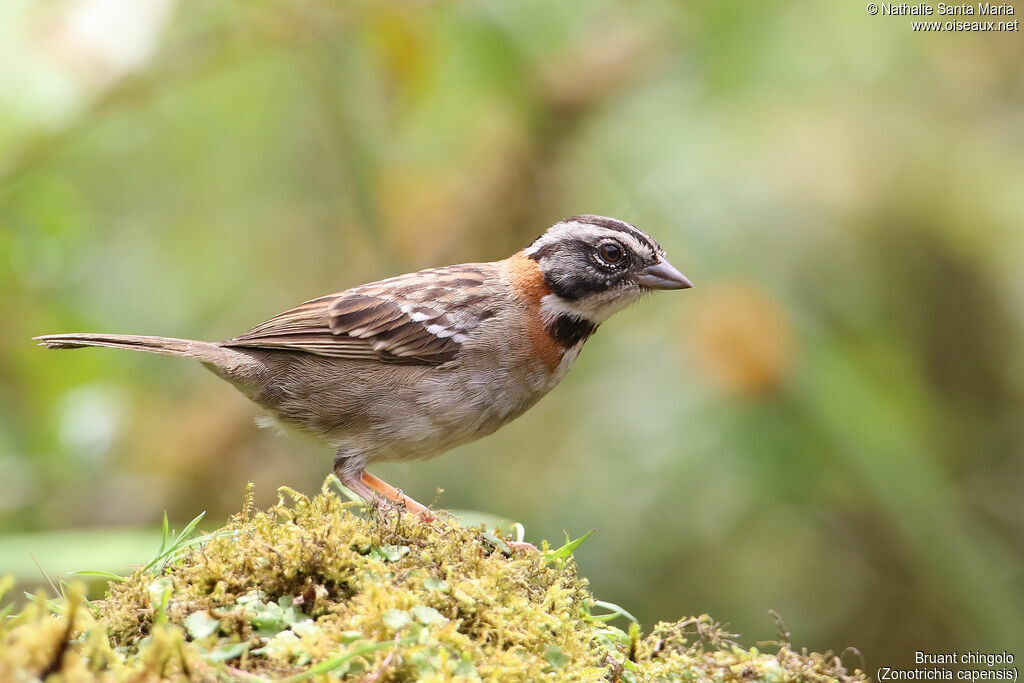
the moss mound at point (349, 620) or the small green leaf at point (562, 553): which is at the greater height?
the small green leaf at point (562, 553)

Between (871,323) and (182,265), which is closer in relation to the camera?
(871,323)

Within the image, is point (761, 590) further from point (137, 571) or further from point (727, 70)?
point (137, 571)

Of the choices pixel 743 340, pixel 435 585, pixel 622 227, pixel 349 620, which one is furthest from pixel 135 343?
pixel 743 340

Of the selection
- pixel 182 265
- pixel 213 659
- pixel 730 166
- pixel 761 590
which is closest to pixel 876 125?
pixel 730 166

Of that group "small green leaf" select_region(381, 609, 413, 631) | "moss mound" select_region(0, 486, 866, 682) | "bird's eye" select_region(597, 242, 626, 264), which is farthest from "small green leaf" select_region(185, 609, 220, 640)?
"bird's eye" select_region(597, 242, 626, 264)

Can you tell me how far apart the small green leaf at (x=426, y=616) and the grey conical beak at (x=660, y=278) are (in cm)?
302

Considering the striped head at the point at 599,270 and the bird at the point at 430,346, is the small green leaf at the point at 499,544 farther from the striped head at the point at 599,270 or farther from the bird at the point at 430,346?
the striped head at the point at 599,270

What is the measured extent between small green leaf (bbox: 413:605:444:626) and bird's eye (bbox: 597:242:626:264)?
9.87 ft

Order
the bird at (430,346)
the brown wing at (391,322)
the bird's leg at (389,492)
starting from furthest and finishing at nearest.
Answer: the brown wing at (391,322) → the bird at (430,346) → the bird's leg at (389,492)

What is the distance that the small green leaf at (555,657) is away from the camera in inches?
120

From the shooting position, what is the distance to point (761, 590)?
7754 millimetres

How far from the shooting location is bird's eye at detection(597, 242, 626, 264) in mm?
5594

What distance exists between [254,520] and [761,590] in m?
5.34

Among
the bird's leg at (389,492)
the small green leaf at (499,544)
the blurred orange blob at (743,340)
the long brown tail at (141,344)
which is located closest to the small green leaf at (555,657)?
the small green leaf at (499,544)
